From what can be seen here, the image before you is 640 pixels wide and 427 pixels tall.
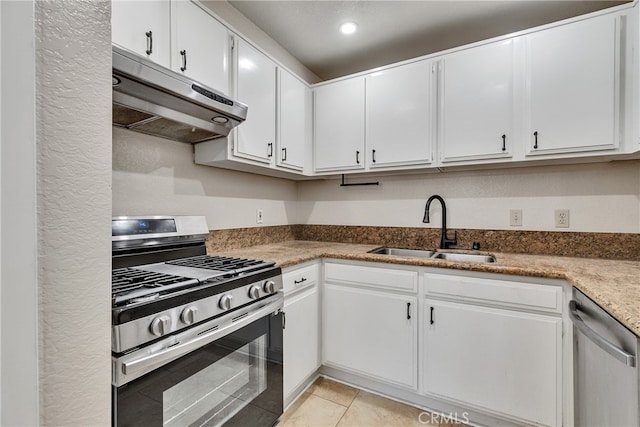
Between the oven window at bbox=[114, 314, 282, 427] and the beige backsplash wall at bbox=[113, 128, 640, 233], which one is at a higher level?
the beige backsplash wall at bbox=[113, 128, 640, 233]

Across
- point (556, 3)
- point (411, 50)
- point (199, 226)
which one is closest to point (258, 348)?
point (199, 226)

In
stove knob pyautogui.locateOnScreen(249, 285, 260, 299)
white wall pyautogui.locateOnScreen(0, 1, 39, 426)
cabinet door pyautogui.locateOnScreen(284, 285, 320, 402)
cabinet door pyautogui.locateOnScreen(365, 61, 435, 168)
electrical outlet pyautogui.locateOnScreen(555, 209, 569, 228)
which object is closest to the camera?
white wall pyautogui.locateOnScreen(0, 1, 39, 426)

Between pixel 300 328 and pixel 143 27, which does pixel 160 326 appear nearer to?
pixel 300 328

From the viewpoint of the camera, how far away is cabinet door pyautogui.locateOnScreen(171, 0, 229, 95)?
146 centimetres

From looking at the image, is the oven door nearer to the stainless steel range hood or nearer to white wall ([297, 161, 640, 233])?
the stainless steel range hood

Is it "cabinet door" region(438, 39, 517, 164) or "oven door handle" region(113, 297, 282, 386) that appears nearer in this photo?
"oven door handle" region(113, 297, 282, 386)

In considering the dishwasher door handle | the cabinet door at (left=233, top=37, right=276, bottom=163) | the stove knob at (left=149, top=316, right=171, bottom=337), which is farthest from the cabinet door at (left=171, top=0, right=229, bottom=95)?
the dishwasher door handle

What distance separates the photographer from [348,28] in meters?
2.12

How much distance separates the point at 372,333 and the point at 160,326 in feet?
4.34

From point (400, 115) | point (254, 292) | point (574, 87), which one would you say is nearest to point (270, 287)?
point (254, 292)

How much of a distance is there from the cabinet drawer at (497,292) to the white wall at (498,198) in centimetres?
71

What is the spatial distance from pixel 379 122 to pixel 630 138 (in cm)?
138

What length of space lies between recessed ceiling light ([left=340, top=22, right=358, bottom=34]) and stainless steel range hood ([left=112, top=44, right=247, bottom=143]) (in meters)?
1.07

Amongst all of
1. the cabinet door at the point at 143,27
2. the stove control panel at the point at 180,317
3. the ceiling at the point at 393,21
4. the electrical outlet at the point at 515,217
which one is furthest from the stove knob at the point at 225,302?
the electrical outlet at the point at 515,217
